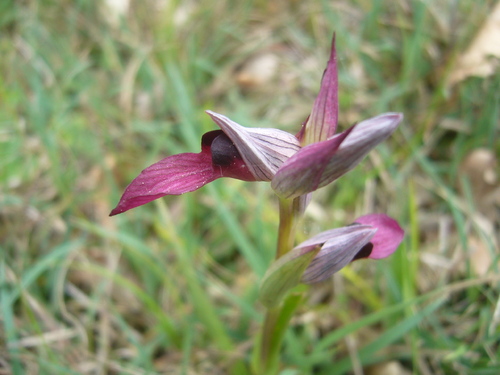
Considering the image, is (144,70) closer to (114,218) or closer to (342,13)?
(114,218)

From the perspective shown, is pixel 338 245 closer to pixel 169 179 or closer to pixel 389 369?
pixel 169 179

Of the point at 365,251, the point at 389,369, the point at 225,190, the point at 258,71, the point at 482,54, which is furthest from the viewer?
the point at 258,71

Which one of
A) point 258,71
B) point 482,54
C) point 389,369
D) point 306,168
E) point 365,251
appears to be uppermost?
point 258,71

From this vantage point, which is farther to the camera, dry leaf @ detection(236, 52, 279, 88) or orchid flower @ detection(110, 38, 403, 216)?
dry leaf @ detection(236, 52, 279, 88)

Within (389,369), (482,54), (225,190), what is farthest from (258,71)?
(389,369)

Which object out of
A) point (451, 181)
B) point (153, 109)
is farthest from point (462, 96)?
point (153, 109)

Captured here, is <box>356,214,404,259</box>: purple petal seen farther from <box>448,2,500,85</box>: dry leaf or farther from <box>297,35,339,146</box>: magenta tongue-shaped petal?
<box>448,2,500,85</box>: dry leaf

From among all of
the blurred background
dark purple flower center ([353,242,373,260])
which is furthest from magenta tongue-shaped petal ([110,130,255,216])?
the blurred background
